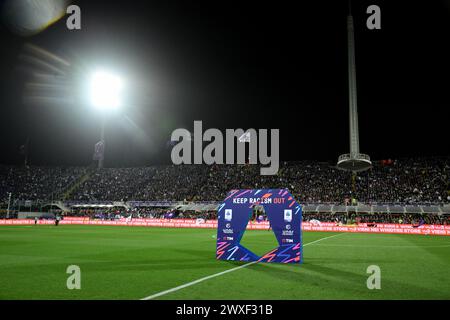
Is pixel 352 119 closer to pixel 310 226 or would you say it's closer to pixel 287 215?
pixel 310 226

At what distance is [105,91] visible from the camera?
59.6m

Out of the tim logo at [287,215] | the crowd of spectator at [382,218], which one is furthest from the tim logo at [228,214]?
the crowd of spectator at [382,218]

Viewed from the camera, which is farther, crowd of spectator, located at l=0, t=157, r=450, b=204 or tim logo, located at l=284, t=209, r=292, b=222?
crowd of spectator, located at l=0, t=157, r=450, b=204

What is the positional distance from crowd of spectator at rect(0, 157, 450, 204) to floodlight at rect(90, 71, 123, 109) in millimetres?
17186

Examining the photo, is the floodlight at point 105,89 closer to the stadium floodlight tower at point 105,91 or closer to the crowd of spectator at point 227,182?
the stadium floodlight tower at point 105,91

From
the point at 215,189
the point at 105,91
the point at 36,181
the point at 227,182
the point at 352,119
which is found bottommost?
the point at 215,189

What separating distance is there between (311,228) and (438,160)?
29158mm

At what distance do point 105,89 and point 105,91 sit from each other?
0.35 meters

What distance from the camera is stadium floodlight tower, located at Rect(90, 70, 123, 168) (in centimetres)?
5750

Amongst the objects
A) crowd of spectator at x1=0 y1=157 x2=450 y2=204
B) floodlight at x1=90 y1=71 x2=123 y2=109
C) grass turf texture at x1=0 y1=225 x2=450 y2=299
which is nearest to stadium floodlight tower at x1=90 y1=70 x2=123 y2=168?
floodlight at x1=90 y1=71 x2=123 y2=109

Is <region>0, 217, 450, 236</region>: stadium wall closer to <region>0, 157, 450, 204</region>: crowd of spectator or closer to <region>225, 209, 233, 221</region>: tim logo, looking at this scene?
<region>0, 157, 450, 204</region>: crowd of spectator

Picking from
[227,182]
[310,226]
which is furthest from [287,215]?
[227,182]
